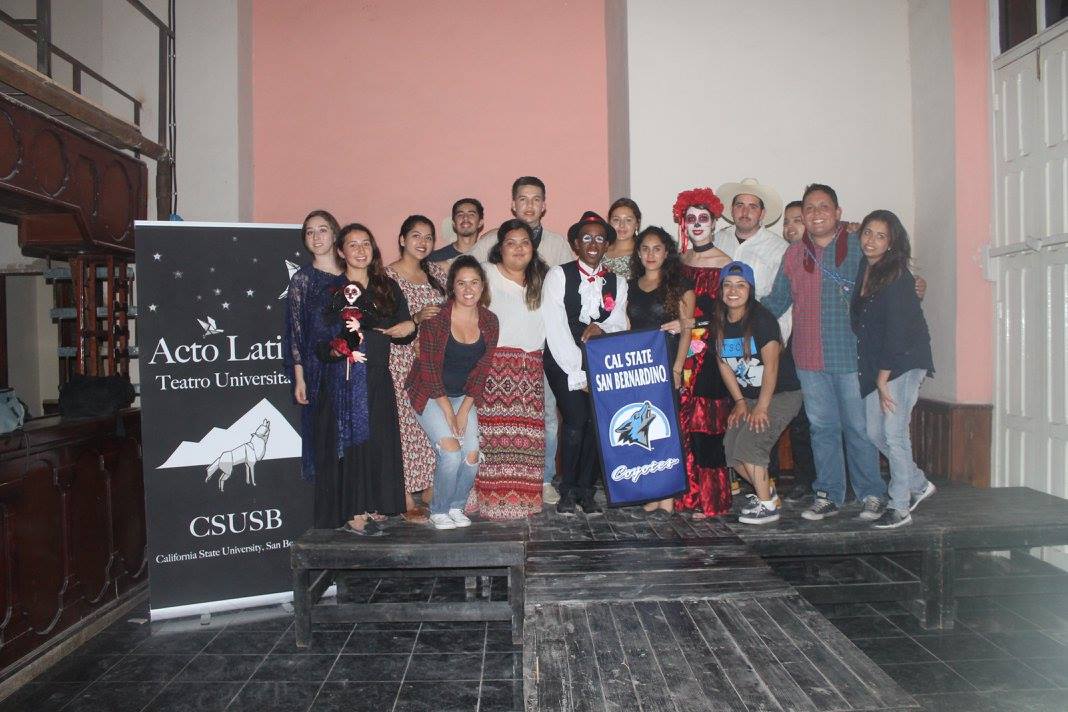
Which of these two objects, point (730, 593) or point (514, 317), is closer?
point (730, 593)

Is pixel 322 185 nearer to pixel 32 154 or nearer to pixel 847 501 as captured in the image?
pixel 32 154

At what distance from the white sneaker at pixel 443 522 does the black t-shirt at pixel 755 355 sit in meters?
1.62

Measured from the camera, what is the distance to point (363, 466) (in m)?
3.60

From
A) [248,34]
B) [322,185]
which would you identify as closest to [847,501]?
[322,185]

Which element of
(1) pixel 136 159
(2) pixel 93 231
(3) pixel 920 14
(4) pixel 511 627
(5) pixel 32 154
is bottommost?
(4) pixel 511 627

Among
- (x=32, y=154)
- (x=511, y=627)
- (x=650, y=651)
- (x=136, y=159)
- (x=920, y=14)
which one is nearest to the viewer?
(x=650, y=651)

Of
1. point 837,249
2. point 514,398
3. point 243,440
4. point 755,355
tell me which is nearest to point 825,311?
point 837,249

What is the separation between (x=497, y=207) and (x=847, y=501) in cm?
330

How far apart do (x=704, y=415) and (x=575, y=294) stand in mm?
926

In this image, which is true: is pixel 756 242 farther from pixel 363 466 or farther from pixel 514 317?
pixel 363 466

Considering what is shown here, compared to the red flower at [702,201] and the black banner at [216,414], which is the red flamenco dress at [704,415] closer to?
the red flower at [702,201]

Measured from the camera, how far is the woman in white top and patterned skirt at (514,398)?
3801mm

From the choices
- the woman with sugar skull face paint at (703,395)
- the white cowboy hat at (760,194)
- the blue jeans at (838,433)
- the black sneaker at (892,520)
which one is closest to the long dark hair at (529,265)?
the woman with sugar skull face paint at (703,395)

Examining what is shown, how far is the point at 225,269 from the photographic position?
12.6ft
